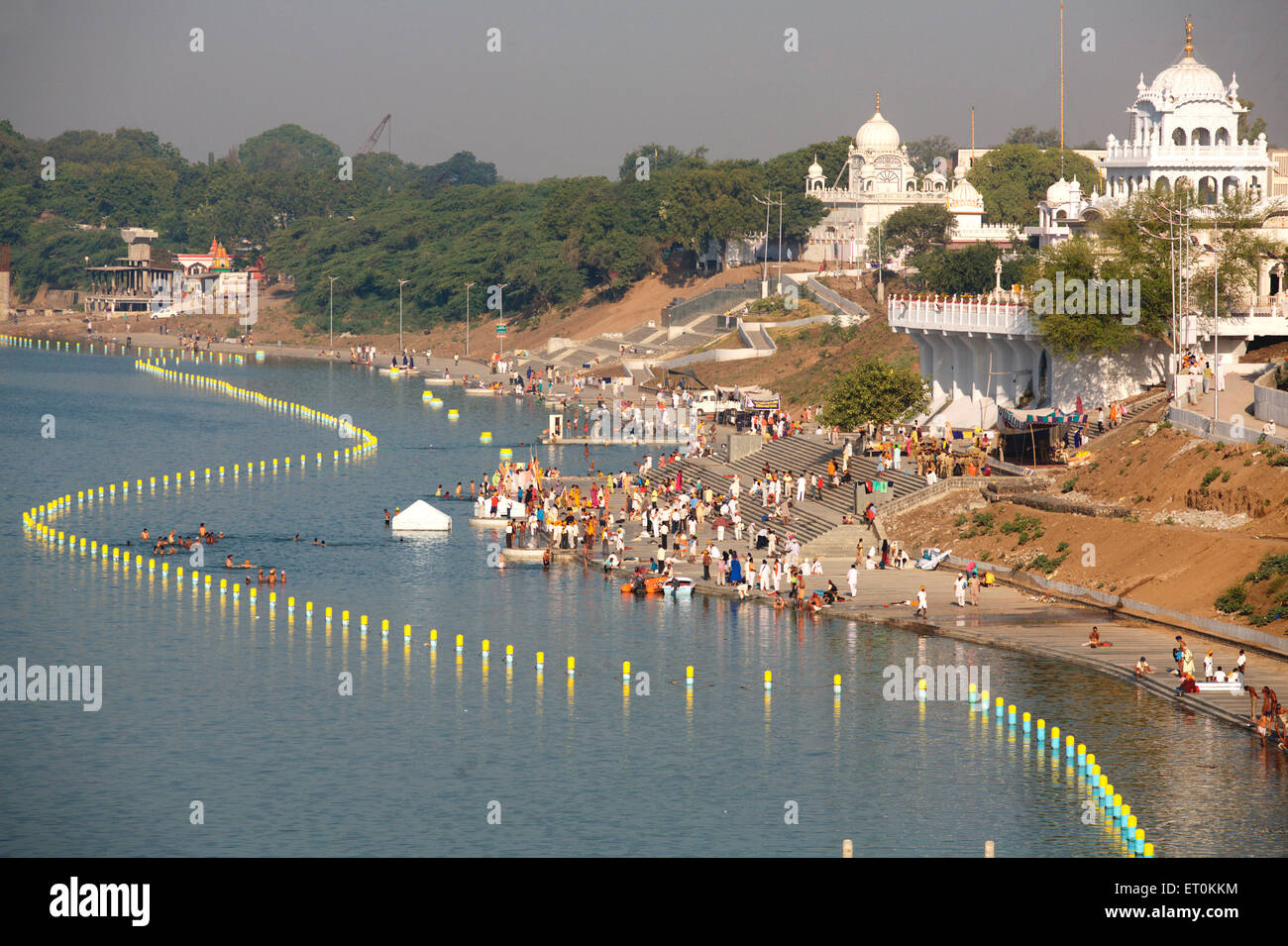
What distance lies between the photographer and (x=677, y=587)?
189 feet

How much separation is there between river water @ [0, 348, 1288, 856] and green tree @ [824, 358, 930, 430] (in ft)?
56.2

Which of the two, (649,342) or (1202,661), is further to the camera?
(649,342)

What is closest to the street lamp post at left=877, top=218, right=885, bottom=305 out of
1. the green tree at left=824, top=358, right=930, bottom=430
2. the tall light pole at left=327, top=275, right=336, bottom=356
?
the green tree at left=824, top=358, right=930, bottom=430

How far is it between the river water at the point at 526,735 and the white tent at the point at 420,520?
13.4 ft

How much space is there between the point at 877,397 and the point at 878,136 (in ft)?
270

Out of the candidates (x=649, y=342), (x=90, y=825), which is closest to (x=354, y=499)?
(x=90, y=825)

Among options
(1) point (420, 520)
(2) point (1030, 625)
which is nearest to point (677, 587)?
(2) point (1030, 625)

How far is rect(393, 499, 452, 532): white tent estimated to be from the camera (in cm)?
7144

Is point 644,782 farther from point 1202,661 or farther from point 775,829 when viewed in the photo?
point 1202,661

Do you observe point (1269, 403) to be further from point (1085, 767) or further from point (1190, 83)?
point (1190, 83)

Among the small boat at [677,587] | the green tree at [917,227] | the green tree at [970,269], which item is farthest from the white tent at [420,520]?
the green tree at [917,227]

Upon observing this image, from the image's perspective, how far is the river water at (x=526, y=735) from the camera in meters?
36.0

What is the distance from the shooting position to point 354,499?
264 feet

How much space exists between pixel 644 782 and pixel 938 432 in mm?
42057
